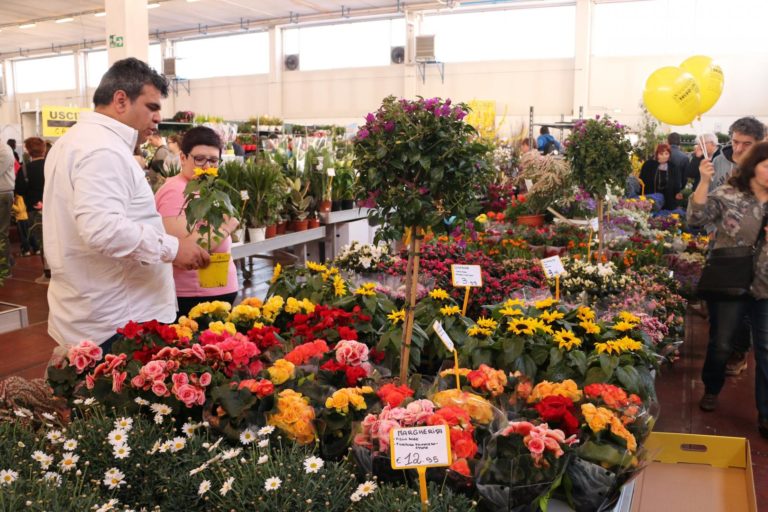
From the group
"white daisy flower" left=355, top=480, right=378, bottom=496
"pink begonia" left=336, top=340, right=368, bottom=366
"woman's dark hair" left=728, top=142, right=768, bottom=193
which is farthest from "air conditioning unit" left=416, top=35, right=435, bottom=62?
"white daisy flower" left=355, top=480, right=378, bottom=496

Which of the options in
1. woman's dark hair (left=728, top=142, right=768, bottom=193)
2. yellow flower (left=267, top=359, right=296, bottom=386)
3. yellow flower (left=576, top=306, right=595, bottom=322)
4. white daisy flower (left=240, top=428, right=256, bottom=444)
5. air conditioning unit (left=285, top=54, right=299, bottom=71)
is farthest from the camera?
air conditioning unit (left=285, top=54, right=299, bottom=71)

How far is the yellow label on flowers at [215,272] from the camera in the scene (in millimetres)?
2412

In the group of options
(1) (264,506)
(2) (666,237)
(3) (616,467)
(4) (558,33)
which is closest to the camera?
(1) (264,506)

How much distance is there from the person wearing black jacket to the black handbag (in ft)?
13.0

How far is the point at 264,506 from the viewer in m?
1.18

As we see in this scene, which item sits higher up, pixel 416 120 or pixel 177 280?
pixel 416 120

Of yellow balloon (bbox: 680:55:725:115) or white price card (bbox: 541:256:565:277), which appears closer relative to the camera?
white price card (bbox: 541:256:565:277)

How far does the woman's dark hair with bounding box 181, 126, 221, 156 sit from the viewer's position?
2.83 metres

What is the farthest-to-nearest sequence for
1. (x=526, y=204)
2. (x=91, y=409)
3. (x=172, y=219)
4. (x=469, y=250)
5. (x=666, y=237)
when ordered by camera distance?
(x=526, y=204) < (x=666, y=237) < (x=469, y=250) < (x=172, y=219) < (x=91, y=409)

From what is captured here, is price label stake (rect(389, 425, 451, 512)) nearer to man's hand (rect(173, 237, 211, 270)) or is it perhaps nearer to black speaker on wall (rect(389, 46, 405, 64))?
man's hand (rect(173, 237, 211, 270))

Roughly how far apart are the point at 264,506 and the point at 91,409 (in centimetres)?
72

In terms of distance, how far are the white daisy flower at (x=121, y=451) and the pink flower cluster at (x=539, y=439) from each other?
2.54ft

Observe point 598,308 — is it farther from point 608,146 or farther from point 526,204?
point 526,204

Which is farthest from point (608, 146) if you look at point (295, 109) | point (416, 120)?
point (295, 109)
